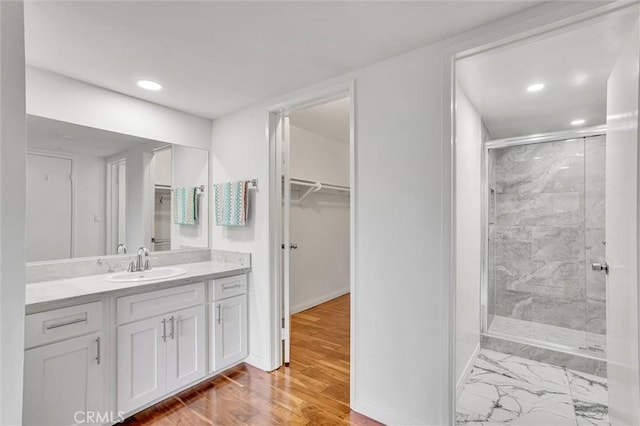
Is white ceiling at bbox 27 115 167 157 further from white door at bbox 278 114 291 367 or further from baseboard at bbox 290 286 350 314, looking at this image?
baseboard at bbox 290 286 350 314

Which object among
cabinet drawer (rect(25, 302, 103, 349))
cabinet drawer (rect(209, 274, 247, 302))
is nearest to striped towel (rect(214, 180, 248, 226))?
cabinet drawer (rect(209, 274, 247, 302))

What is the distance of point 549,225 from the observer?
3.24 meters

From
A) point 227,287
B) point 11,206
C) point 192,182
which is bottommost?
point 227,287

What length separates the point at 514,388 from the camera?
224 centimetres

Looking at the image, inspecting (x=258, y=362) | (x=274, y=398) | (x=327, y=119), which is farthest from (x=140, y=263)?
(x=327, y=119)

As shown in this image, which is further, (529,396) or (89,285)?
(529,396)

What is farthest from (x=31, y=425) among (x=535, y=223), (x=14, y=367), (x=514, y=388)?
(x=535, y=223)

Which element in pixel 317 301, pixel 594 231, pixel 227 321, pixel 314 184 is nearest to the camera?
pixel 227 321

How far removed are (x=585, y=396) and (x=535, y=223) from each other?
1.77 meters

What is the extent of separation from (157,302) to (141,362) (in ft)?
1.23

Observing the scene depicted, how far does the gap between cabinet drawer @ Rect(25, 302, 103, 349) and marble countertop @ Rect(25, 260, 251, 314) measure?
2.2 inches

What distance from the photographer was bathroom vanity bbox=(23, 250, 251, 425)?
153 centimetres

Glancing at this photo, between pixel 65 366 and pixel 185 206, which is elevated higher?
pixel 185 206

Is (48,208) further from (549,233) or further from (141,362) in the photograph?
(549,233)
